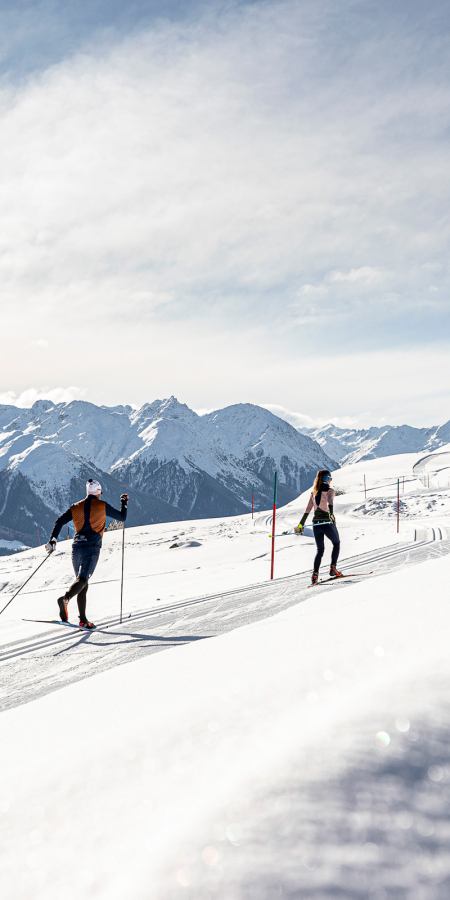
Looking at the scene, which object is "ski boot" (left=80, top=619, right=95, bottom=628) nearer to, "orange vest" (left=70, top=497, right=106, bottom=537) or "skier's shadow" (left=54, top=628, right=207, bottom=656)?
"skier's shadow" (left=54, top=628, right=207, bottom=656)

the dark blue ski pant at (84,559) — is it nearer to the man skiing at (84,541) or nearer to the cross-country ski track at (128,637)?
the man skiing at (84,541)

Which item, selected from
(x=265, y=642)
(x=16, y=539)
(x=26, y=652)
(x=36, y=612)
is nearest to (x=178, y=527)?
(x=36, y=612)

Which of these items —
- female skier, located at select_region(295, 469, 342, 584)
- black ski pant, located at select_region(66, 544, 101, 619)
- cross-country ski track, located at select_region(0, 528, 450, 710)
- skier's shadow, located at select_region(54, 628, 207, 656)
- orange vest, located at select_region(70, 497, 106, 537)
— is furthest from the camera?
female skier, located at select_region(295, 469, 342, 584)

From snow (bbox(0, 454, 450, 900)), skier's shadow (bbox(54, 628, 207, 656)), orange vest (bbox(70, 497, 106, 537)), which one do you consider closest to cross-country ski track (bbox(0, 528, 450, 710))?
skier's shadow (bbox(54, 628, 207, 656))

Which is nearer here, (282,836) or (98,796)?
(282,836)

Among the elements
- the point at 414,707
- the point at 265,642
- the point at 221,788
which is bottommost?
the point at 265,642

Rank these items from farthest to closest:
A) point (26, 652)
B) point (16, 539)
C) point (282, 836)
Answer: point (16, 539) → point (26, 652) → point (282, 836)

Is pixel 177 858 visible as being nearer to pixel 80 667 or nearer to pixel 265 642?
pixel 265 642

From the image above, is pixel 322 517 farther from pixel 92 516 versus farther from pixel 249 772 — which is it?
pixel 249 772

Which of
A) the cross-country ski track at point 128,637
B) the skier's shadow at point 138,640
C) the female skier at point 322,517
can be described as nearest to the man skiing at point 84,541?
the cross-country ski track at point 128,637

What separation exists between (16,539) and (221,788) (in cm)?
17176

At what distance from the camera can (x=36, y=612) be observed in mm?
7957

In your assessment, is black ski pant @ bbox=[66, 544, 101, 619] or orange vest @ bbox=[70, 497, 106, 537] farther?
orange vest @ bbox=[70, 497, 106, 537]

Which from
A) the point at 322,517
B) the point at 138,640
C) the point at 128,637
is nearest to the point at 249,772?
the point at 138,640
